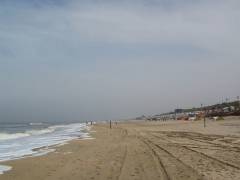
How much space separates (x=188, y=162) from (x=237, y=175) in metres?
2.56

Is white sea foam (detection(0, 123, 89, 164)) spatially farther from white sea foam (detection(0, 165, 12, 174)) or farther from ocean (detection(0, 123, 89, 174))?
white sea foam (detection(0, 165, 12, 174))

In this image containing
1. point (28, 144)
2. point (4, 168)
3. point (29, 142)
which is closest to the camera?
point (4, 168)

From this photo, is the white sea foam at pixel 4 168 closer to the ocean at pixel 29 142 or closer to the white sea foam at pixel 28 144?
the ocean at pixel 29 142

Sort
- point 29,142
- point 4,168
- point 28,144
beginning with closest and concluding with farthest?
point 4,168, point 28,144, point 29,142

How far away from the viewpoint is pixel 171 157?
1304 cm

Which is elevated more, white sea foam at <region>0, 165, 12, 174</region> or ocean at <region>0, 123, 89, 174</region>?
ocean at <region>0, 123, 89, 174</region>

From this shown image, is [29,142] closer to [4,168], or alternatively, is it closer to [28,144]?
[28,144]

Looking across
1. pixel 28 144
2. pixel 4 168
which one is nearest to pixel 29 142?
pixel 28 144

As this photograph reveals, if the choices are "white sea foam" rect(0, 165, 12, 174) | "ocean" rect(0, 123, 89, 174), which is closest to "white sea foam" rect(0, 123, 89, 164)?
"ocean" rect(0, 123, 89, 174)

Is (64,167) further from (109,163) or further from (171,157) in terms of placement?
(171,157)

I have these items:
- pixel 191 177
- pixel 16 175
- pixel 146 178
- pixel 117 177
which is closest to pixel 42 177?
pixel 16 175

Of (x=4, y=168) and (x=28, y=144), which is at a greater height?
(x=28, y=144)

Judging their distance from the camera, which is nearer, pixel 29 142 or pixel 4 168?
pixel 4 168

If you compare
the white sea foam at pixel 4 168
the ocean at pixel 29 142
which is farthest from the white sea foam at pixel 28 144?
the white sea foam at pixel 4 168
